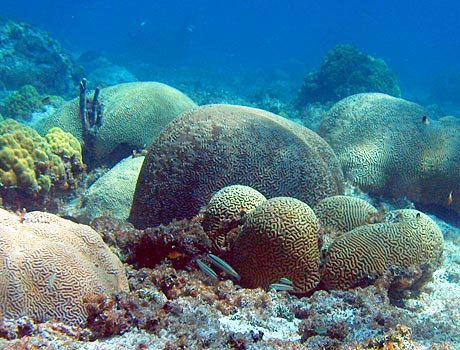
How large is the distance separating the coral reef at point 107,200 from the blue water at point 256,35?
1325 inches

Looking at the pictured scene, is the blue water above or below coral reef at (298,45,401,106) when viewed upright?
above

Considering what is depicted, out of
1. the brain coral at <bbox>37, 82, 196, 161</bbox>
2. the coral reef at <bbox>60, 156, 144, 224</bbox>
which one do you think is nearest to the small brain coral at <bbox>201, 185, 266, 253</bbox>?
the coral reef at <bbox>60, 156, 144, 224</bbox>

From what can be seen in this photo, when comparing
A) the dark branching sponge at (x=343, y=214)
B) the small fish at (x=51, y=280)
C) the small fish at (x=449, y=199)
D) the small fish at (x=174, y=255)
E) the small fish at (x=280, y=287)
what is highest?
the small fish at (x=449, y=199)

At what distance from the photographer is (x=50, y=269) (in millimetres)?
2938

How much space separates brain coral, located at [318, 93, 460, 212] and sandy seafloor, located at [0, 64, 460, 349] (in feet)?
10.1

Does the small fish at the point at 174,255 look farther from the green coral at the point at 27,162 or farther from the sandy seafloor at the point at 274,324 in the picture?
the green coral at the point at 27,162

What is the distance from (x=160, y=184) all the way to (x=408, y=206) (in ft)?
15.9

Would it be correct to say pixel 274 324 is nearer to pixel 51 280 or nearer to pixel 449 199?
pixel 51 280

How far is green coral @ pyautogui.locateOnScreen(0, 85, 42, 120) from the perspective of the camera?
11273 millimetres

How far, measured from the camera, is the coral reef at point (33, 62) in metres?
16.3

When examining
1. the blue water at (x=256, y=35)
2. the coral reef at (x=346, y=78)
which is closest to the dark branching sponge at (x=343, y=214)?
the coral reef at (x=346, y=78)

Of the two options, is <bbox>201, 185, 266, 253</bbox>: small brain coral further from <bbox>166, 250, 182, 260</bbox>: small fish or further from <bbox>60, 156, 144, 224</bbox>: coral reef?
<bbox>60, 156, 144, 224</bbox>: coral reef

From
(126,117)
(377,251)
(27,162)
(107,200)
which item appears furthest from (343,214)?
(126,117)

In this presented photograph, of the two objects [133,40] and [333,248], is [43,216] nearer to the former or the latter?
[333,248]
